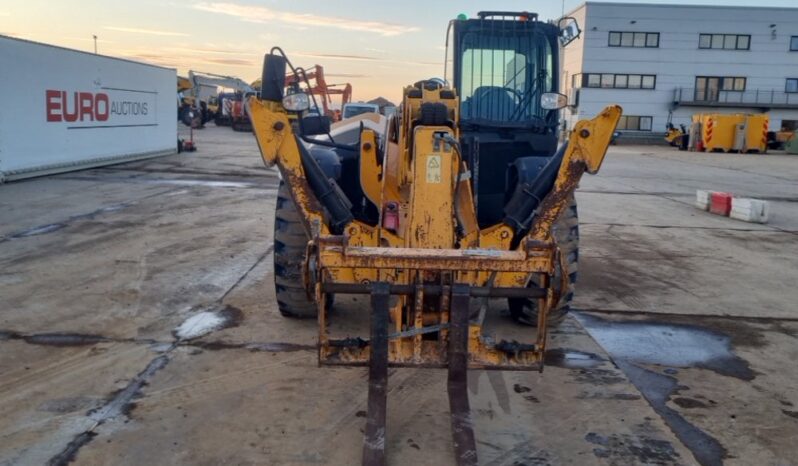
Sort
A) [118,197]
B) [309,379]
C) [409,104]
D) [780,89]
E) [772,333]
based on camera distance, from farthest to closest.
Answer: [780,89]
[118,197]
[772,333]
[409,104]
[309,379]

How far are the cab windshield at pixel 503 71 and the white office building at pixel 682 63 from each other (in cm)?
3881

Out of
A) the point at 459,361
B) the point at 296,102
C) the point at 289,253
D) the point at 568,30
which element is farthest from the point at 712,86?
the point at 459,361

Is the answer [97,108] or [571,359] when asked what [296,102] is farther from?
[97,108]

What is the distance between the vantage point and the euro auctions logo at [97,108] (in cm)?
1579

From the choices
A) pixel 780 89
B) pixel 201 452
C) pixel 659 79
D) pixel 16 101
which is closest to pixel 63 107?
pixel 16 101

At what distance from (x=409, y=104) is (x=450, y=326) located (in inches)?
75.7

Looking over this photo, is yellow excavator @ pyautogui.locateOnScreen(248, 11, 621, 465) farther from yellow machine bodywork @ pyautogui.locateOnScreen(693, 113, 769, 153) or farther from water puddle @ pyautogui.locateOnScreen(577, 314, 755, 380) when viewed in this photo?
yellow machine bodywork @ pyautogui.locateOnScreen(693, 113, 769, 153)

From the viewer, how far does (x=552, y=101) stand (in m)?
5.95

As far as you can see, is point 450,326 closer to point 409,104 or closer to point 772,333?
point 409,104

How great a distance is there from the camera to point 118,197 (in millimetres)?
12797

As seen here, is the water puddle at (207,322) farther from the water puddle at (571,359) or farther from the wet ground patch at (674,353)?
the wet ground patch at (674,353)

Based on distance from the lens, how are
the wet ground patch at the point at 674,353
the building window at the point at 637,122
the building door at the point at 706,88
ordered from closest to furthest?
the wet ground patch at the point at 674,353 → the building door at the point at 706,88 → the building window at the point at 637,122

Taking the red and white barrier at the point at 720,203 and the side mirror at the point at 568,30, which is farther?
the red and white barrier at the point at 720,203

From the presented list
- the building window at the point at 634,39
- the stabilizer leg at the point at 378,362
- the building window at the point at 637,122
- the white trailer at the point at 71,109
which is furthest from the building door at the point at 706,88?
the stabilizer leg at the point at 378,362
